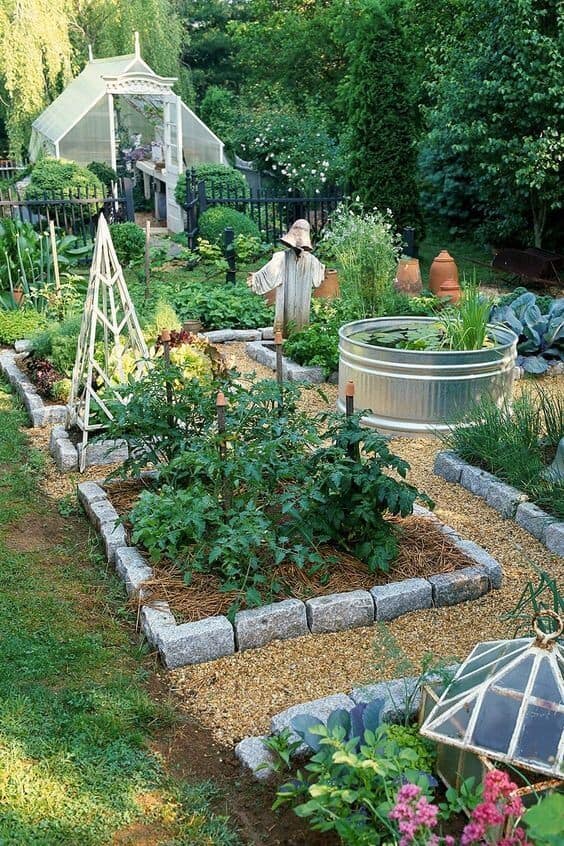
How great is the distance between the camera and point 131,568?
13.6 feet

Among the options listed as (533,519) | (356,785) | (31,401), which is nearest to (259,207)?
(31,401)

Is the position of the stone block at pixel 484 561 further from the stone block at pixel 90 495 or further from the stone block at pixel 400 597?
the stone block at pixel 90 495

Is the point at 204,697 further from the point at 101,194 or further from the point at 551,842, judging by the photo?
the point at 101,194

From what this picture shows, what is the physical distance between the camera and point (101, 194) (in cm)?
1520

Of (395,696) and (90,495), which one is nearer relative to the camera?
(395,696)

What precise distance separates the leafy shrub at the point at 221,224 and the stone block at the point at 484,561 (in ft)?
29.4

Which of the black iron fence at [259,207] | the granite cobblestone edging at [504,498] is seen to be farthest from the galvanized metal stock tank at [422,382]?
the black iron fence at [259,207]

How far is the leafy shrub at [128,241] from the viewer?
480 inches

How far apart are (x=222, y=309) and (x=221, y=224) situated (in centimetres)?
398

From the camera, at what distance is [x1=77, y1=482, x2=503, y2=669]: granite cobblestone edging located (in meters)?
3.66

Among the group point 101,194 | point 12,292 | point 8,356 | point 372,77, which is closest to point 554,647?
point 8,356

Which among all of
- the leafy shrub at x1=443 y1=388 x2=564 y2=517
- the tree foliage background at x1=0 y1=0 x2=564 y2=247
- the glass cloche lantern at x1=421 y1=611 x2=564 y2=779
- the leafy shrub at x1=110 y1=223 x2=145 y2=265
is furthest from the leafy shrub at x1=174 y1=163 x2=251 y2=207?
the glass cloche lantern at x1=421 y1=611 x2=564 y2=779

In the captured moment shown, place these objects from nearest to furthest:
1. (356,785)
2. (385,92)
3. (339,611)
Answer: (356,785) → (339,611) → (385,92)

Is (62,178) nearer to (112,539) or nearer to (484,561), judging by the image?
(112,539)
